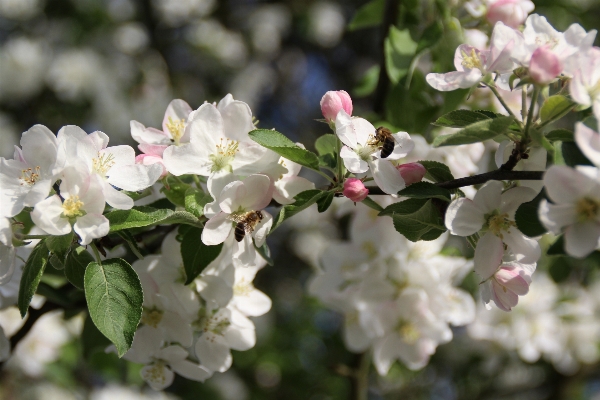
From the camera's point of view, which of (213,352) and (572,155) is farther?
(213,352)

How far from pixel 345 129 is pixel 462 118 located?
0.18 metres

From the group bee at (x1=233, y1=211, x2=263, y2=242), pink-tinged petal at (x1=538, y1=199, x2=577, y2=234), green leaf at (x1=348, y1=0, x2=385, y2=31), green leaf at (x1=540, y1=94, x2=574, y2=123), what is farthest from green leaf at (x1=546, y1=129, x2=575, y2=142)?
green leaf at (x1=348, y1=0, x2=385, y2=31)

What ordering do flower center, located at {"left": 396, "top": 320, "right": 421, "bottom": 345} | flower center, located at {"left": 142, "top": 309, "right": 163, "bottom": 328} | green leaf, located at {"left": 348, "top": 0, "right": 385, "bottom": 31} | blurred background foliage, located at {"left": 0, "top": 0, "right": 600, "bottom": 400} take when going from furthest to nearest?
1. blurred background foliage, located at {"left": 0, "top": 0, "right": 600, "bottom": 400}
2. green leaf, located at {"left": 348, "top": 0, "right": 385, "bottom": 31}
3. flower center, located at {"left": 396, "top": 320, "right": 421, "bottom": 345}
4. flower center, located at {"left": 142, "top": 309, "right": 163, "bottom": 328}

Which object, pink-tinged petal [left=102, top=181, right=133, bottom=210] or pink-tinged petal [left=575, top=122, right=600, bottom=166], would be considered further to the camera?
pink-tinged petal [left=102, top=181, right=133, bottom=210]

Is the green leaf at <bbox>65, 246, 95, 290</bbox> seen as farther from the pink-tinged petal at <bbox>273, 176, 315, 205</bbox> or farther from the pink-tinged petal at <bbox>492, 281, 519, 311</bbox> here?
the pink-tinged petal at <bbox>492, 281, 519, 311</bbox>

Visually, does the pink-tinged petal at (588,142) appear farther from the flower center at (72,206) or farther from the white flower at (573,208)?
the flower center at (72,206)

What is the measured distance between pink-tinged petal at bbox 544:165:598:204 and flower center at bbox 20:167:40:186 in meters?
0.74

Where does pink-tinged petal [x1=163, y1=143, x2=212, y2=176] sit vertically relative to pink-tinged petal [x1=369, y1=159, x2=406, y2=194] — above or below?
below

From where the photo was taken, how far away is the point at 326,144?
109 cm

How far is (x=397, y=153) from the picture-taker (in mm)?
1004

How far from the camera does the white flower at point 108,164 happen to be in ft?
2.99

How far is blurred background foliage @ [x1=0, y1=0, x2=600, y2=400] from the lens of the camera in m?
3.12

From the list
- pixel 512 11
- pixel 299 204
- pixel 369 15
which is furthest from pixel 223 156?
pixel 369 15

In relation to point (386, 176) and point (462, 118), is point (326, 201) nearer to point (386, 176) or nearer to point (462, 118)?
point (386, 176)
